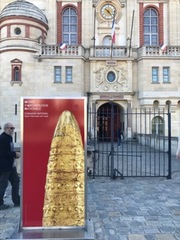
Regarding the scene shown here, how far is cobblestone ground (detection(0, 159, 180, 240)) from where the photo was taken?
15.3 ft

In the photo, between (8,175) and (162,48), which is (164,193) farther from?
(162,48)

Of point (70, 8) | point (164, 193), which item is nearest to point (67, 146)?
point (164, 193)

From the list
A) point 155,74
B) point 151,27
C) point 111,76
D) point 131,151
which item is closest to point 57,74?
point 111,76

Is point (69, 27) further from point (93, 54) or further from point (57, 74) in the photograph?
point (57, 74)

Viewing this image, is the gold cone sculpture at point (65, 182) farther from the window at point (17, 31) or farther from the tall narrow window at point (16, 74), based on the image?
the window at point (17, 31)

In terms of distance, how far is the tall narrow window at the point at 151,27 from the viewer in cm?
2993

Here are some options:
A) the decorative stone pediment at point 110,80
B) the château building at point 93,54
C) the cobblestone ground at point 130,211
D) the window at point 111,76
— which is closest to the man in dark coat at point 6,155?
the cobblestone ground at point 130,211

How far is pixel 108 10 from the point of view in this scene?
29.5 metres

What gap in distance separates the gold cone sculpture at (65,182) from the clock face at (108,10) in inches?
1095

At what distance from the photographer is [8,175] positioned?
6.00m

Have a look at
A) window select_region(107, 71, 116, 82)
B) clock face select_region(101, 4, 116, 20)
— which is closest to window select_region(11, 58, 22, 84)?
window select_region(107, 71, 116, 82)

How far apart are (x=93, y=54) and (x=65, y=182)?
24.2 m

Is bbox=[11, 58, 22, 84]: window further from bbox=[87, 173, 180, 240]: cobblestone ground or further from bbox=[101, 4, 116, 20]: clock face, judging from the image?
bbox=[87, 173, 180, 240]: cobblestone ground

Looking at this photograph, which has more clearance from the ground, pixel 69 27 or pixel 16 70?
pixel 69 27
